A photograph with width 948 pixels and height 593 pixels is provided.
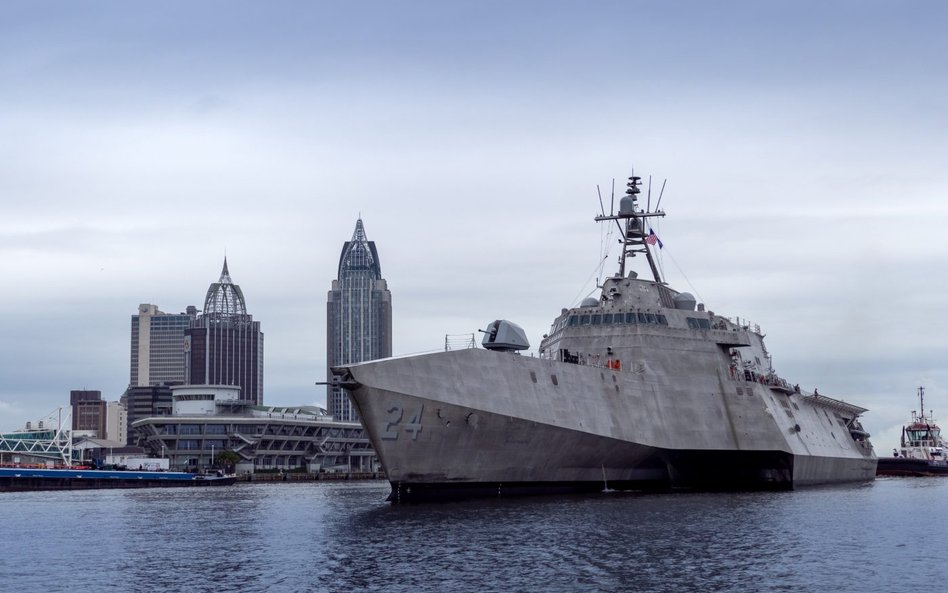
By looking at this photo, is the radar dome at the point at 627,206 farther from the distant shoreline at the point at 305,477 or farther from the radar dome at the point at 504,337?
the distant shoreline at the point at 305,477

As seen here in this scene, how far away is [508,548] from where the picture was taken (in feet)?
103

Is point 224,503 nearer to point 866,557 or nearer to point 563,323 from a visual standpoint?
point 563,323

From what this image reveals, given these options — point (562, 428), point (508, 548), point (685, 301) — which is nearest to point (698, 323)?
point (685, 301)

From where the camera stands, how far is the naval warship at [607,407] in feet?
139

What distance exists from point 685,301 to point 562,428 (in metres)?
15.4

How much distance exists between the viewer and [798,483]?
58562mm

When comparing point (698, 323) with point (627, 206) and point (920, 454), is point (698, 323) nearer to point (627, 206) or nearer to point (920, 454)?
point (627, 206)

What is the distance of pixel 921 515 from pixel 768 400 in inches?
507

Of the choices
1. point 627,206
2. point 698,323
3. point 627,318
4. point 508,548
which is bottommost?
point 508,548

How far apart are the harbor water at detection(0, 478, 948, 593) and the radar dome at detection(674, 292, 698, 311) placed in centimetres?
1183

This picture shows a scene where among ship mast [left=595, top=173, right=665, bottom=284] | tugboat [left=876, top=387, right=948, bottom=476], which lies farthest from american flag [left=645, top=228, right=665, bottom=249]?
tugboat [left=876, top=387, right=948, bottom=476]

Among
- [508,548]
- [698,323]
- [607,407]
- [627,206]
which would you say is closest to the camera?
[508,548]

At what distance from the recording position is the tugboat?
346ft

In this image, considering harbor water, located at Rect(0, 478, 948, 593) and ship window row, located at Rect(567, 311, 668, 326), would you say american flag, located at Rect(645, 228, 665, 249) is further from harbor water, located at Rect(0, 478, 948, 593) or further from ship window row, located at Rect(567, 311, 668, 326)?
harbor water, located at Rect(0, 478, 948, 593)
